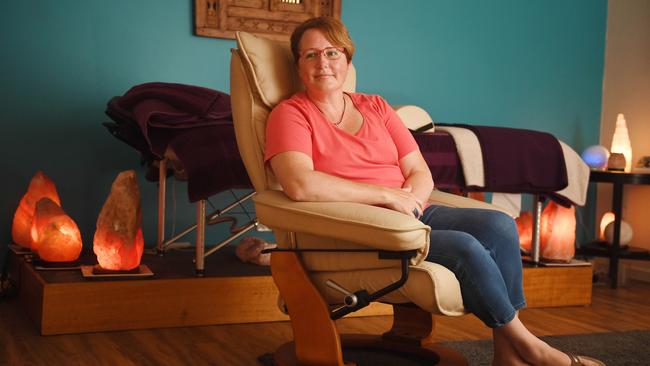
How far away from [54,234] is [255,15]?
4.99ft

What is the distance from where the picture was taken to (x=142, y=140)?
306cm

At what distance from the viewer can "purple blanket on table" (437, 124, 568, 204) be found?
10.1 feet

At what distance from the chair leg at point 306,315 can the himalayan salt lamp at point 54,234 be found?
1.10m

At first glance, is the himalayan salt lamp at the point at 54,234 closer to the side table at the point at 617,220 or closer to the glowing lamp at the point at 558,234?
the glowing lamp at the point at 558,234

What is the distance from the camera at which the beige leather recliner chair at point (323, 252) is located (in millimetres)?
1739

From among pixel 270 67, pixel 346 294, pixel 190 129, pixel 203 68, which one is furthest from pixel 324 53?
pixel 203 68

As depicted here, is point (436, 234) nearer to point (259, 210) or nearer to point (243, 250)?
point (259, 210)

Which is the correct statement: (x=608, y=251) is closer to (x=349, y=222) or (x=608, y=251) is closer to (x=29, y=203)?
(x=349, y=222)

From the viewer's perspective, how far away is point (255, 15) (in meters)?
3.71

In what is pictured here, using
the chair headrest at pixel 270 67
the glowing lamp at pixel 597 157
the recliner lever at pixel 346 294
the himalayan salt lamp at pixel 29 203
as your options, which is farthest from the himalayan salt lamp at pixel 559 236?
the himalayan salt lamp at pixel 29 203

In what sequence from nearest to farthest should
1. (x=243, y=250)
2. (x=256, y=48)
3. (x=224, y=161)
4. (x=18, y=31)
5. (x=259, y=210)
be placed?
1. (x=259, y=210)
2. (x=256, y=48)
3. (x=224, y=161)
4. (x=243, y=250)
5. (x=18, y=31)

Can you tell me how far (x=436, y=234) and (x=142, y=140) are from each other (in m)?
1.56

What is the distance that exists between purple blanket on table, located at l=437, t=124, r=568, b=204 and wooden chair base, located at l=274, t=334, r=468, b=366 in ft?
3.26

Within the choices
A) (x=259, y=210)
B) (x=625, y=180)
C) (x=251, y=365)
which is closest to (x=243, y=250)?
(x=251, y=365)
